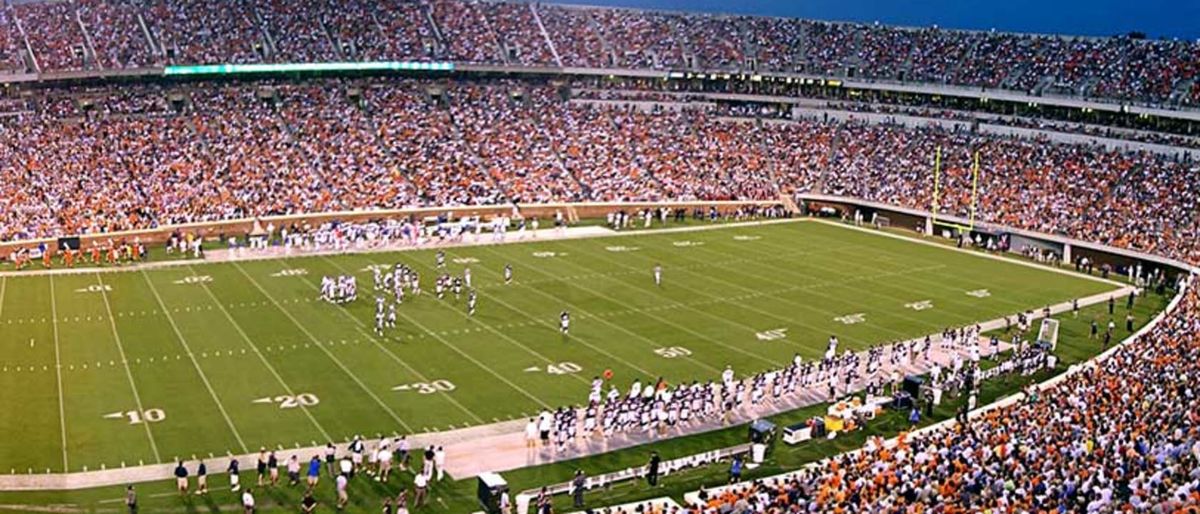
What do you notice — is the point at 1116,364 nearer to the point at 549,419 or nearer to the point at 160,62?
the point at 549,419

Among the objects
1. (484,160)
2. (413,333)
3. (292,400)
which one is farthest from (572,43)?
(292,400)

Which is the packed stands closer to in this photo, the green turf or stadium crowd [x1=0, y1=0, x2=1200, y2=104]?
stadium crowd [x1=0, y1=0, x2=1200, y2=104]

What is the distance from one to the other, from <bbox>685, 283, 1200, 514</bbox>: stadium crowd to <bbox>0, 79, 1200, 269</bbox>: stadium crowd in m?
25.9

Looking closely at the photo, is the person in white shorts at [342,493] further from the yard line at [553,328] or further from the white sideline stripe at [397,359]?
the yard line at [553,328]

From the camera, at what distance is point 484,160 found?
2303 inches

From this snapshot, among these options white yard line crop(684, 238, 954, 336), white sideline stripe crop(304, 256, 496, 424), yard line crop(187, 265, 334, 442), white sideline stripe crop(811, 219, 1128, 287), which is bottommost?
white sideline stripe crop(811, 219, 1128, 287)

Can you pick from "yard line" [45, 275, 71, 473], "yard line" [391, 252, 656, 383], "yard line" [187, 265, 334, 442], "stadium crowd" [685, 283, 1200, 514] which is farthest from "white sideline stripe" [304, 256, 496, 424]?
"stadium crowd" [685, 283, 1200, 514]

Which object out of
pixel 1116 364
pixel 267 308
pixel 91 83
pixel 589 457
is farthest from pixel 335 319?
pixel 91 83

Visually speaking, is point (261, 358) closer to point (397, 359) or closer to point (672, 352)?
point (397, 359)

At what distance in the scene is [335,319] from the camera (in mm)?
32750

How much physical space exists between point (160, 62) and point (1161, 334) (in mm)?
49985

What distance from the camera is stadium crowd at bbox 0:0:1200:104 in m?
57.8

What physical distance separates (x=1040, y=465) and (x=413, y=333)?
19.1 metres

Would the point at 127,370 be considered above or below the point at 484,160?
below
